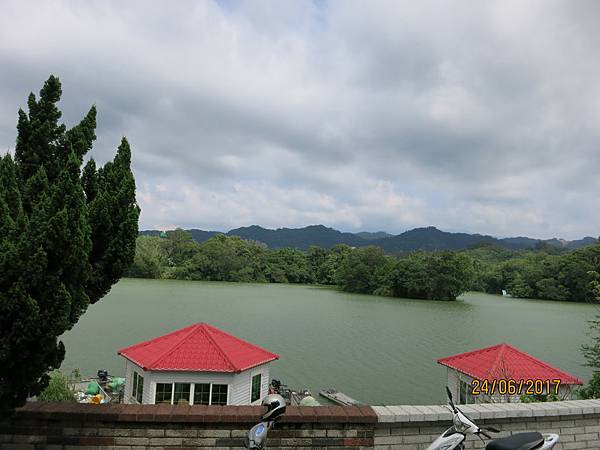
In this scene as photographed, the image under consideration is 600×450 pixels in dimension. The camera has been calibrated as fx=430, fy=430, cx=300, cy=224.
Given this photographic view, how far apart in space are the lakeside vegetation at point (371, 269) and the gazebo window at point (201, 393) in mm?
49190

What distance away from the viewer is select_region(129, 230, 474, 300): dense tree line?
5671 centimetres

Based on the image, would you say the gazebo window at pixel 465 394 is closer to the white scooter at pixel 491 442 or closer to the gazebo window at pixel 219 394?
the gazebo window at pixel 219 394

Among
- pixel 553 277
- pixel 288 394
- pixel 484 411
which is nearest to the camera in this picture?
pixel 484 411

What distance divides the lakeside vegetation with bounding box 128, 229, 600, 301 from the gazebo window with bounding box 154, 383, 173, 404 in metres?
49.9

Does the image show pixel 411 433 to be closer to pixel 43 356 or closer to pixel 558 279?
pixel 43 356

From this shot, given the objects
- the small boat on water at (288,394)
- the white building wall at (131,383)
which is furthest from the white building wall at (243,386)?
the small boat on water at (288,394)

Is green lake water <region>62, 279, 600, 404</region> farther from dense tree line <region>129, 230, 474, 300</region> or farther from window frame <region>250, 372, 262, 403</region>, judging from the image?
dense tree line <region>129, 230, 474, 300</region>

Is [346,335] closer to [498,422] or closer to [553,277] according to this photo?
[498,422]

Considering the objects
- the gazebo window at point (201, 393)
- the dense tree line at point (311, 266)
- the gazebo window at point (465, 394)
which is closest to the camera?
the gazebo window at point (201, 393)

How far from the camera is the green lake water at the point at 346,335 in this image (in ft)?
59.4

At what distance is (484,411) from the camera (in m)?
3.93

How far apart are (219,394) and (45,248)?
29.7 feet

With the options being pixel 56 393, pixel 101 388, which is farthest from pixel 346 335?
pixel 56 393

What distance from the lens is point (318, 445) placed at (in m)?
3.64
